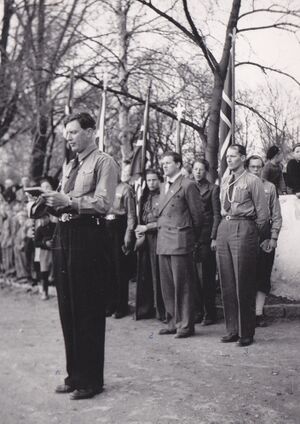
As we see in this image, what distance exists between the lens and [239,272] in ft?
21.9

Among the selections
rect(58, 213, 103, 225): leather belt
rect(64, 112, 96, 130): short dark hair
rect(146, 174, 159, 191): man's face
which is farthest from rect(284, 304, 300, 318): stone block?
rect(64, 112, 96, 130): short dark hair

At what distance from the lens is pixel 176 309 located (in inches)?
286

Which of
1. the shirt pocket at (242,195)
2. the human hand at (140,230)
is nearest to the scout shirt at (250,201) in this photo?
the shirt pocket at (242,195)

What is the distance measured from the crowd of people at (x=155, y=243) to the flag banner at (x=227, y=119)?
0.67 meters

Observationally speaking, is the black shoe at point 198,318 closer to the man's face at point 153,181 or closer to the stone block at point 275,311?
the stone block at point 275,311

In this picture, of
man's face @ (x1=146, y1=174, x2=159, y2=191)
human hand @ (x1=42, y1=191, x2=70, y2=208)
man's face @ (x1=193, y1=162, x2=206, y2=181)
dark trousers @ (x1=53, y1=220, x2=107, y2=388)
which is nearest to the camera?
human hand @ (x1=42, y1=191, x2=70, y2=208)

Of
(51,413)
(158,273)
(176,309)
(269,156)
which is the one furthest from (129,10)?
(51,413)

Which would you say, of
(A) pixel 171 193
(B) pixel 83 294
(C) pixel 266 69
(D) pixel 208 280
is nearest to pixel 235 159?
(A) pixel 171 193

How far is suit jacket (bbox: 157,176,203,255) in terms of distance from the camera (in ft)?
23.7

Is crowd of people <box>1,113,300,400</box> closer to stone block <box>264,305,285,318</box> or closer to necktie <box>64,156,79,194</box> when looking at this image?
necktie <box>64,156,79,194</box>

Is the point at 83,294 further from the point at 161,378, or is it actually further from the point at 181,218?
the point at 181,218

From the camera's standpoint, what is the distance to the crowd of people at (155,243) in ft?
15.8

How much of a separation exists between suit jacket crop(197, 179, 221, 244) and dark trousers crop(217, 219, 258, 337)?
0.74 m

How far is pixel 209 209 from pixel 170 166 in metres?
0.97
